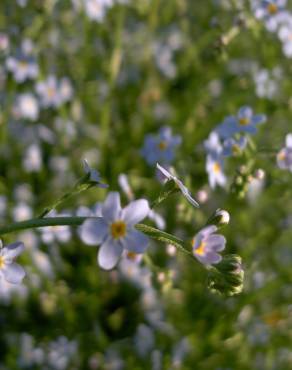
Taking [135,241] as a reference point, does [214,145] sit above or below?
above

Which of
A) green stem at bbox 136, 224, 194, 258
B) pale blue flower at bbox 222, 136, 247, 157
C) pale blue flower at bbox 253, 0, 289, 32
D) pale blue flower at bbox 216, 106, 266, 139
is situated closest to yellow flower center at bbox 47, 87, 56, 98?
pale blue flower at bbox 253, 0, 289, 32

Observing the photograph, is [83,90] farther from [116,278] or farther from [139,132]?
[116,278]

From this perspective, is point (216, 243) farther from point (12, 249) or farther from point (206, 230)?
point (12, 249)

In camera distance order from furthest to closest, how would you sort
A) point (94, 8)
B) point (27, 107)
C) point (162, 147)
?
point (27, 107), point (94, 8), point (162, 147)

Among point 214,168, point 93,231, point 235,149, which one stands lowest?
point 93,231

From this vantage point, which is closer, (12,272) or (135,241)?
(135,241)

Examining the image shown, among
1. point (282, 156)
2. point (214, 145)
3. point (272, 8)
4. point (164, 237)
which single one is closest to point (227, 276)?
point (164, 237)

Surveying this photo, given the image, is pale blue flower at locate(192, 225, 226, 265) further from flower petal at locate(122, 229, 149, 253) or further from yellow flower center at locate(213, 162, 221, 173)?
yellow flower center at locate(213, 162, 221, 173)

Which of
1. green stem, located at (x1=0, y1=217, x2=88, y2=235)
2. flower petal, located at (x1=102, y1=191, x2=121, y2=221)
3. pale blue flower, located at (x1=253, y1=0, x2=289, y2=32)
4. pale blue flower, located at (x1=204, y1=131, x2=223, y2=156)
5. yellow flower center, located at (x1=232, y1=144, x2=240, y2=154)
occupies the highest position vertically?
pale blue flower, located at (x1=253, y1=0, x2=289, y2=32)
